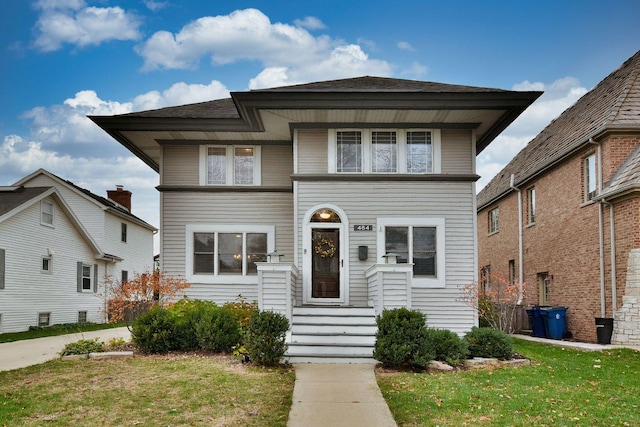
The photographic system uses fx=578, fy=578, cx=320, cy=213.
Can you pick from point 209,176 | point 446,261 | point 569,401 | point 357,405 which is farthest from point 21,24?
point 569,401

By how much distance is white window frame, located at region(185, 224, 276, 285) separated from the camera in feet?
46.7

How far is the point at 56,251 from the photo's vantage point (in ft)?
74.2

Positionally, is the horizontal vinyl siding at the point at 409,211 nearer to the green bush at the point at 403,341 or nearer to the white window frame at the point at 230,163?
the white window frame at the point at 230,163

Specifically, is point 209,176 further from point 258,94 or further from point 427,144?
point 427,144

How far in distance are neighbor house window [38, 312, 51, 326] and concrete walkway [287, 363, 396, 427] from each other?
15743 millimetres

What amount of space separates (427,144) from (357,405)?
7.99m

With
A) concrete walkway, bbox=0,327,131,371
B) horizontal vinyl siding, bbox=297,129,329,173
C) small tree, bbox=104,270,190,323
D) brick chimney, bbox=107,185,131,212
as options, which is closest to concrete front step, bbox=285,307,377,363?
small tree, bbox=104,270,190,323

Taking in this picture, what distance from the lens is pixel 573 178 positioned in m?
16.7

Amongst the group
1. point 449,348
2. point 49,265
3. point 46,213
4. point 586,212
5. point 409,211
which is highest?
point 46,213

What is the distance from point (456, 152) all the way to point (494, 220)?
12.3 metres

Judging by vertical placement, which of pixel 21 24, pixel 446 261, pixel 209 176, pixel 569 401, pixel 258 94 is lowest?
pixel 569 401

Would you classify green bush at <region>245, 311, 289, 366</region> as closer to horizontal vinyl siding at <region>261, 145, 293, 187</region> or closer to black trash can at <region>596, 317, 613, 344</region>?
horizontal vinyl siding at <region>261, 145, 293, 187</region>

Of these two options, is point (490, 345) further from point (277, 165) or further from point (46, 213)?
point (46, 213)

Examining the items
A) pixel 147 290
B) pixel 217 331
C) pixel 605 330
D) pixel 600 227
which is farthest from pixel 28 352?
pixel 600 227
